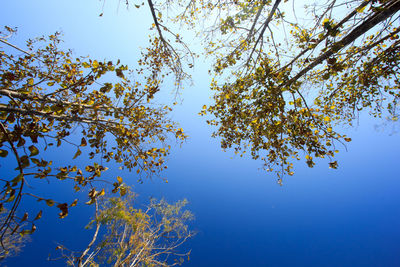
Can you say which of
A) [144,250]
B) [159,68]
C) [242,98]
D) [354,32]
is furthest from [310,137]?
[144,250]

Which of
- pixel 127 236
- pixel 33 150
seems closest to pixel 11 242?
pixel 127 236

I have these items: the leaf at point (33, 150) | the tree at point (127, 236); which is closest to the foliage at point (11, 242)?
the tree at point (127, 236)

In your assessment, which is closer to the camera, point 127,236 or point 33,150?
point 33,150

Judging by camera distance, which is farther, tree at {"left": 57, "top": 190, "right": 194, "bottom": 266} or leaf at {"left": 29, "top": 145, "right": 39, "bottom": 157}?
tree at {"left": 57, "top": 190, "right": 194, "bottom": 266}

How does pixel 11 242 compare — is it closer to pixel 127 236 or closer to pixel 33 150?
pixel 127 236

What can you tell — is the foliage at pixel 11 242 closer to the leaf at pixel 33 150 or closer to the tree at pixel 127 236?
the tree at pixel 127 236

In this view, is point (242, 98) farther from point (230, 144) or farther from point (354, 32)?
point (354, 32)

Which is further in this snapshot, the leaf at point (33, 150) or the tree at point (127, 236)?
the tree at point (127, 236)

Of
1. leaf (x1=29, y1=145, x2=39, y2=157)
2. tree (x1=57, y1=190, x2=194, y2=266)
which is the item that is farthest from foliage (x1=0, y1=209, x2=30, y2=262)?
leaf (x1=29, y1=145, x2=39, y2=157)

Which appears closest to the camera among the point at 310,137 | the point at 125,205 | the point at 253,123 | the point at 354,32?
the point at 354,32

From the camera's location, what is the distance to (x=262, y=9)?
357 cm

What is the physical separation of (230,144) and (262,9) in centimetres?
315

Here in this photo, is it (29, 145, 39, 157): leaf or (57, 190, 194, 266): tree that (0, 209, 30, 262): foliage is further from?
(29, 145, 39, 157): leaf

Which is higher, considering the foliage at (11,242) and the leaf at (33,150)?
the leaf at (33,150)
